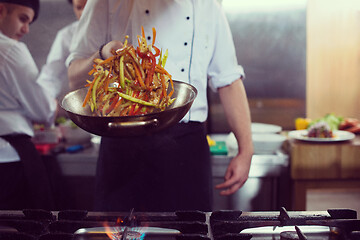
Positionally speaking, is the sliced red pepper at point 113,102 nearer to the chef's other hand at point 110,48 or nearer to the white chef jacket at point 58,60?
the chef's other hand at point 110,48

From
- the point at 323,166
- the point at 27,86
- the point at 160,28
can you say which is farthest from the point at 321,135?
the point at 27,86

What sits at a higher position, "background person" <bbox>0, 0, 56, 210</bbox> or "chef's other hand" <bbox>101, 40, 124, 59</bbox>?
"chef's other hand" <bbox>101, 40, 124, 59</bbox>

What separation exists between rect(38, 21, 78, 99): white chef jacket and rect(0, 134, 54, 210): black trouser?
0.96 ft

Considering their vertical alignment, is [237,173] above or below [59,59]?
below

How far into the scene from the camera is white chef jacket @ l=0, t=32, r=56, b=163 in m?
1.42

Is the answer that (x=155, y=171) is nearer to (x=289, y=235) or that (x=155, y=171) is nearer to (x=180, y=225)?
(x=180, y=225)

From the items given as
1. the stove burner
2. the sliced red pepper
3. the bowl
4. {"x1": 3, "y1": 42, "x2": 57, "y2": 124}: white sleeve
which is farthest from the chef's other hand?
the bowl

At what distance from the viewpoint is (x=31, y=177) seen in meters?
1.46

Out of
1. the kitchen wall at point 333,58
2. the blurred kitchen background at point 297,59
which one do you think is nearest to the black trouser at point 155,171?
the blurred kitchen background at point 297,59

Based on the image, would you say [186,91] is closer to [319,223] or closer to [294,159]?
[319,223]

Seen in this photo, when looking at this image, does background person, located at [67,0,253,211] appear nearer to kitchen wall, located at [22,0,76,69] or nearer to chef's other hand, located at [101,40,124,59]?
chef's other hand, located at [101,40,124,59]

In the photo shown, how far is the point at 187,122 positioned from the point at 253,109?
1.45m

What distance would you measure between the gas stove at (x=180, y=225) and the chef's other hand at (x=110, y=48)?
369mm

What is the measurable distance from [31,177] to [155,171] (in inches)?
21.9
